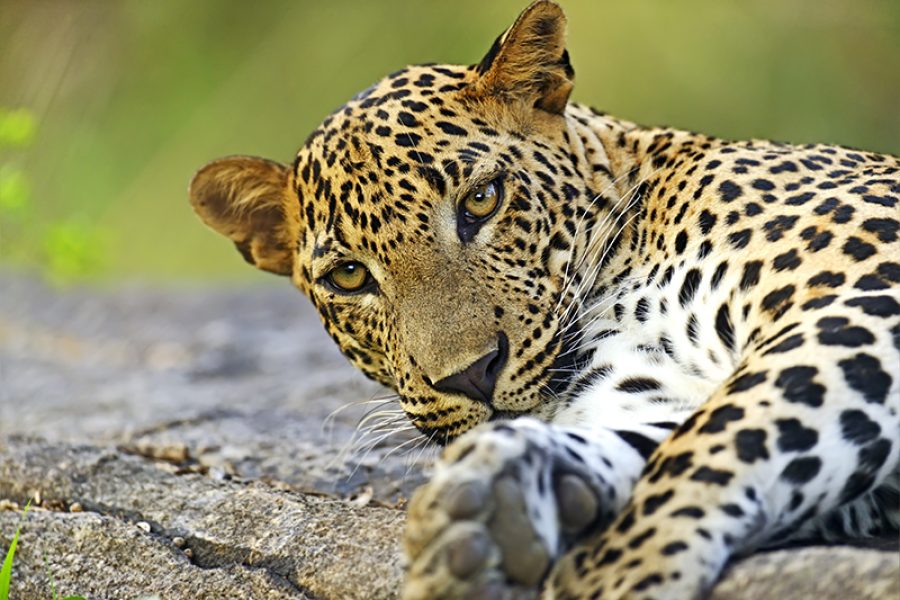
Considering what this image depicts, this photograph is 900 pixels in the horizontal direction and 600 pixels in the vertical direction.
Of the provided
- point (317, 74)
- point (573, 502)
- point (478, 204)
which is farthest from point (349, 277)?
point (317, 74)

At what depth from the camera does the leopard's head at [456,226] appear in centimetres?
464

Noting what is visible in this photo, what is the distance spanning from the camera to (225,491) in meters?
5.31

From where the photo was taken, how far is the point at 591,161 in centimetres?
533

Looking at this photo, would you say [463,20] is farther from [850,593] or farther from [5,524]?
[850,593]

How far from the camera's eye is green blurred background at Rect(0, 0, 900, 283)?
1664cm

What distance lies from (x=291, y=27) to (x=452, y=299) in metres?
14.4

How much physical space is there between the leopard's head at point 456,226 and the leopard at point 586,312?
0.04ft

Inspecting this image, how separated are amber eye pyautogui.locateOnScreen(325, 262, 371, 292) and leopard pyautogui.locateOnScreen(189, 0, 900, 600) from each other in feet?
0.04

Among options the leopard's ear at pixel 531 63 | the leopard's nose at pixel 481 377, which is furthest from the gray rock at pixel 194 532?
the leopard's ear at pixel 531 63

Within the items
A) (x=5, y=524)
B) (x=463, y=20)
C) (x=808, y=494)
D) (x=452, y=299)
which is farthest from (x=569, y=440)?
(x=463, y=20)

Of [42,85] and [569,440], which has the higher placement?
[42,85]

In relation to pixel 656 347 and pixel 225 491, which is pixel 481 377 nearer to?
pixel 656 347

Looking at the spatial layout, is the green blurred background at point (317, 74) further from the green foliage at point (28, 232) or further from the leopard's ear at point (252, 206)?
the leopard's ear at point (252, 206)

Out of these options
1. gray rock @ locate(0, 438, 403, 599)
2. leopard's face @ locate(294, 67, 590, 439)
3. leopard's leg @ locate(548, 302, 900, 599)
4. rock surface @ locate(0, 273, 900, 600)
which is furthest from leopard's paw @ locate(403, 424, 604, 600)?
leopard's face @ locate(294, 67, 590, 439)
